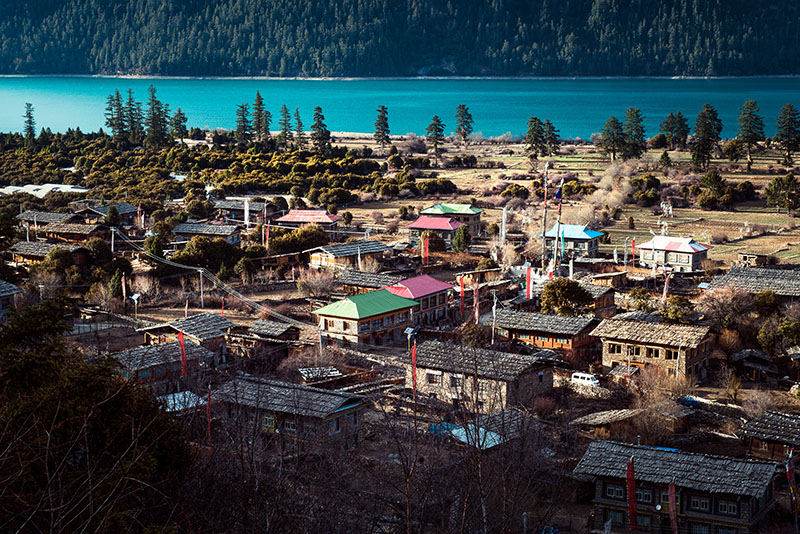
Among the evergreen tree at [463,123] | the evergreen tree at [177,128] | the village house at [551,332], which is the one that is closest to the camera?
the village house at [551,332]

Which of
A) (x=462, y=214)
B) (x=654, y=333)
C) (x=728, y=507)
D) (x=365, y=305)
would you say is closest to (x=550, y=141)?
(x=462, y=214)

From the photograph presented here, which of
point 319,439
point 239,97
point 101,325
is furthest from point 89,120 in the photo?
point 319,439

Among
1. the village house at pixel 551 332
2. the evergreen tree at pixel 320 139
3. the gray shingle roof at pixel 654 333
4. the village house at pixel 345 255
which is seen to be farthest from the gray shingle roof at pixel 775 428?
the evergreen tree at pixel 320 139

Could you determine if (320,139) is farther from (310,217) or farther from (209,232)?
(209,232)

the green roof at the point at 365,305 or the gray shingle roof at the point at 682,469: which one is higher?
the green roof at the point at 365,305

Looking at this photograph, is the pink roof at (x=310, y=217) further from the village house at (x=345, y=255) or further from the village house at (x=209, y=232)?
the village house at (x=345, y=255)

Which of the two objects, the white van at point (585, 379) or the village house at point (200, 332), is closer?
the white van at point (585, 379)

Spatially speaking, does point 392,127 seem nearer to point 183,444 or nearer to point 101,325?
point 101,325

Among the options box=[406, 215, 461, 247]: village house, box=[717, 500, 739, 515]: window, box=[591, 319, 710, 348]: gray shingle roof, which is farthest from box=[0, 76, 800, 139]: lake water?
box=[717, 500, 739, 515]: window
